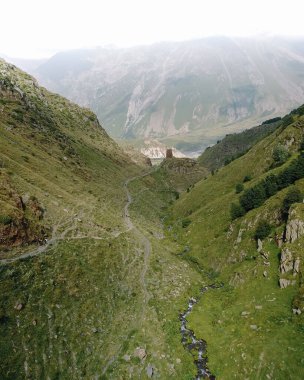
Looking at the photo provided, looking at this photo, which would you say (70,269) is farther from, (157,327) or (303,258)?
(303,258)

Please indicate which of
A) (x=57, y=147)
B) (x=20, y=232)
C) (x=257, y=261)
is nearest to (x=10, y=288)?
(x=20, y=232)

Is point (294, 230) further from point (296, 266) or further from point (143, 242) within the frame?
point (143, 242)

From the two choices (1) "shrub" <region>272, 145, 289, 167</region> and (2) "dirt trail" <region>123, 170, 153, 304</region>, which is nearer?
(2) "dirt trail" <region>123, 170, 153, 304</region>

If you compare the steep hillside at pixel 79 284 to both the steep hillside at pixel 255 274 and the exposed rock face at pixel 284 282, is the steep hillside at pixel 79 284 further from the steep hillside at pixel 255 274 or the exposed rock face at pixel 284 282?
the exposed rock face at pixel 284 282

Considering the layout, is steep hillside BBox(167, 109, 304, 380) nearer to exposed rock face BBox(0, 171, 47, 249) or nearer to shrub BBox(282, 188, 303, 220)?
shrub BBox(282, 188, 303, 220)

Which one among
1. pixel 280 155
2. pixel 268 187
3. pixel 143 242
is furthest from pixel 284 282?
pixel 280 155

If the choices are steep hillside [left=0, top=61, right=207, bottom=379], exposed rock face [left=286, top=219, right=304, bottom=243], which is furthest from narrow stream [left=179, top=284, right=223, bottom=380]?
exposed rock face [left=286, top=219, right=304, bottom=243]
